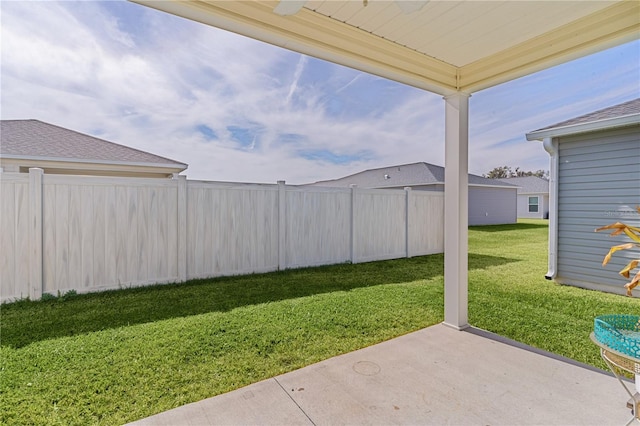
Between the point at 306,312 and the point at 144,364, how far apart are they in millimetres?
1819

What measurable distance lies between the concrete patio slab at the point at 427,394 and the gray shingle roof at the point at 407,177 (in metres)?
13.4

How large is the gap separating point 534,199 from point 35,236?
29.8 metres

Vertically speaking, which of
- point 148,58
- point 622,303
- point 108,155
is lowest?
point 622,303

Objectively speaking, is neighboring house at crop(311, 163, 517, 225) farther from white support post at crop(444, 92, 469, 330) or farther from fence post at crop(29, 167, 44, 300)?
fence post at crop(29, 167, 44, 300)

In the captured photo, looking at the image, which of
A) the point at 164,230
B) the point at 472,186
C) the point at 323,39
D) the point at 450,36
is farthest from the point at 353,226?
the point at 472,186

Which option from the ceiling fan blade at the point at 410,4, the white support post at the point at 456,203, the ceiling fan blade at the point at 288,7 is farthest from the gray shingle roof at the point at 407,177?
the ceiling fan blade at the point at 288,7

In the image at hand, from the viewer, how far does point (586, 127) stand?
5039 millimetres

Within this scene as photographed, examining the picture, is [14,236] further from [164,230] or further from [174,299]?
[174,299]

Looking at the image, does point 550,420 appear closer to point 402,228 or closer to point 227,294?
point 227,294

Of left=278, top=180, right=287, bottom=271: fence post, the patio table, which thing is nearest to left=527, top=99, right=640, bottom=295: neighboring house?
the patio table

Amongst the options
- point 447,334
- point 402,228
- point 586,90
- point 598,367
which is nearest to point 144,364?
point 447,334

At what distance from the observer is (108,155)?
775cm

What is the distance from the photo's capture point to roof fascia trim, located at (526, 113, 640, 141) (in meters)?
4.61

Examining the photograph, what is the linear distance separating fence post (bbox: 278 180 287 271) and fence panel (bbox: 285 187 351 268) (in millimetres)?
61
